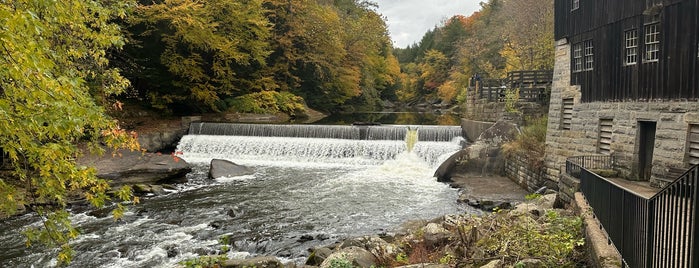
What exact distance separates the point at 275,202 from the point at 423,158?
8047 mm

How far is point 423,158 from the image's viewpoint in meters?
19.2

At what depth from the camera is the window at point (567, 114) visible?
45.5 ft

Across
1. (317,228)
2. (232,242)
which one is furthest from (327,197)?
(232,242)

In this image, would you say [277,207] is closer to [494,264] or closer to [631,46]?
[494,264]

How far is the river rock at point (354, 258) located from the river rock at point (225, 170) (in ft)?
34.9

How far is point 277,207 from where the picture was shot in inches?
511

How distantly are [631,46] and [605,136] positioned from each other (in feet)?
8.46

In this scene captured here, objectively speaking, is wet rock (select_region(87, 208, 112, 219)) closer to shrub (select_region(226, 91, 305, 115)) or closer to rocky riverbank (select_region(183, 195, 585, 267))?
rocky riverbank (select_region(183, 195, 585, 267))

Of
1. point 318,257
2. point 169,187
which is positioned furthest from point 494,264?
point 169,187

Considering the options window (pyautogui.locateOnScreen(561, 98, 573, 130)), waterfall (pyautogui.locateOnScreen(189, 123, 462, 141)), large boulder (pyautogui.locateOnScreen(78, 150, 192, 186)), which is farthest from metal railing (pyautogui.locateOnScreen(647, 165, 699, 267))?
waterfall (pyautogui.locateOnScreen(189, 123, 462, 141))

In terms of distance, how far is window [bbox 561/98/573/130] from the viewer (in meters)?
13.9

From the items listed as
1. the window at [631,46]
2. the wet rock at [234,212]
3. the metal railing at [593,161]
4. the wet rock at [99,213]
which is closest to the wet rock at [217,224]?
the wet rock at [234,212]

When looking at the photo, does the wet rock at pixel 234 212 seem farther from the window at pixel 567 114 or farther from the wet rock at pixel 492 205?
the window at pixel 567 114

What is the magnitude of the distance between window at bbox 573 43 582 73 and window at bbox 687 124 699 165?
4.43m
